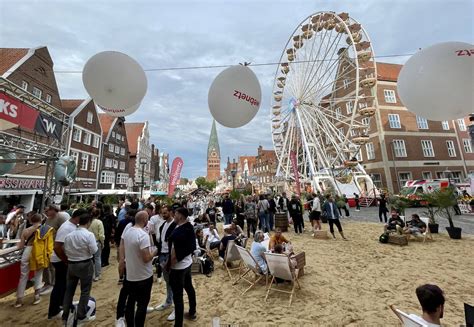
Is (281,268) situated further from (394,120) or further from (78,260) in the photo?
(394,120)

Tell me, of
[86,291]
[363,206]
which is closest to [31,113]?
[86,291]

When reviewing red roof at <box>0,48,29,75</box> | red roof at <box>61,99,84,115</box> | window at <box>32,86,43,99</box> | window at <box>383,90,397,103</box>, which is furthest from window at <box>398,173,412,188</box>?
red roof at <box>0,48,29,75</box>

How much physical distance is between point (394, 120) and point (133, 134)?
40.2 m

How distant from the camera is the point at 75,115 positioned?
22516mm

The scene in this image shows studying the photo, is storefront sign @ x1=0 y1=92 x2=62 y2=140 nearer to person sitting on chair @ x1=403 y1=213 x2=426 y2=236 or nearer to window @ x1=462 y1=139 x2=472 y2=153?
person sitting on chair @ x1=403 y1=213 x2=426 y2=236

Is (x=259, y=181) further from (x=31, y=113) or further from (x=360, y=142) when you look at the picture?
(x=31, y=113)

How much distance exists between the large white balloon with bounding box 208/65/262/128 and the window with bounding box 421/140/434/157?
108ft

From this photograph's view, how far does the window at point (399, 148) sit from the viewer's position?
89.9 ft

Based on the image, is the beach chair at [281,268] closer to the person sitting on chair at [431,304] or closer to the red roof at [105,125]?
the person sitting on chair at [431,304]

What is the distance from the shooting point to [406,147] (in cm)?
2775

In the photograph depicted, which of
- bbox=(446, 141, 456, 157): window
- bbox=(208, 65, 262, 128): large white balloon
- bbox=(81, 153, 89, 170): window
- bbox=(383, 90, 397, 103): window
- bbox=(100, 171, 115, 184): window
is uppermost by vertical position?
bbox=(383, 90, 397, 103): window

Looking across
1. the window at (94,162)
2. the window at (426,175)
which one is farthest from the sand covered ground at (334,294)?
the window at (426,175)

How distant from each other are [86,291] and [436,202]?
11308mm

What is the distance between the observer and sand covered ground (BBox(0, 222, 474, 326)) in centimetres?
358
